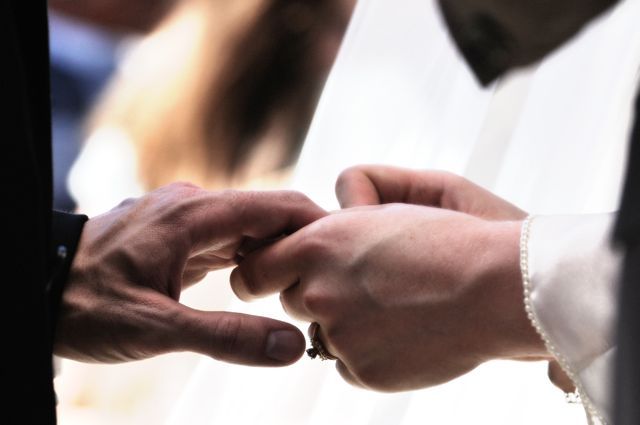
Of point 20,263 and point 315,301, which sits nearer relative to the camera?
point 20,263

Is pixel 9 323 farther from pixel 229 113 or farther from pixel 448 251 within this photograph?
pixel 229 113

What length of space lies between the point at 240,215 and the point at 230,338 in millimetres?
145

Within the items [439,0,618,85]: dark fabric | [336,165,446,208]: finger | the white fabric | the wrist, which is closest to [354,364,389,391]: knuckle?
the wrist

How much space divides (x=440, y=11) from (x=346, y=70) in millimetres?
186

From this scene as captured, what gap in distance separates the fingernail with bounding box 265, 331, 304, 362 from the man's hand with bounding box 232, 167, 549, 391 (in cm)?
6

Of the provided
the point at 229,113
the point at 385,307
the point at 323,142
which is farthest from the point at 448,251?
the point at 229,113

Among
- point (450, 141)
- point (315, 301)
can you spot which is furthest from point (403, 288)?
point (450, 141)

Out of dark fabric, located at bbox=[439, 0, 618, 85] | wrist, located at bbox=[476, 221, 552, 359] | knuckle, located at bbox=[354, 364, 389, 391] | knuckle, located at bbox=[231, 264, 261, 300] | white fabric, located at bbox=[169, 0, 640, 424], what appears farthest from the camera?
dark fabric, located at bbox=[439, 0, 618, 85]

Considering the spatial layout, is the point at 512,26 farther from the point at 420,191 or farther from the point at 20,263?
the point at 20,263

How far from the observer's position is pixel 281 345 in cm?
73

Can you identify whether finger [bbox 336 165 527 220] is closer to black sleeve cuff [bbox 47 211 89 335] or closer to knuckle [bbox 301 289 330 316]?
knuckle [bbox 301 289 330 316]

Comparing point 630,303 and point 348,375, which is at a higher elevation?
point 630,303

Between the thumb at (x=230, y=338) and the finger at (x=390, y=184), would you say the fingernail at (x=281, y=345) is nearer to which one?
the thumb at (x=230, y=338)

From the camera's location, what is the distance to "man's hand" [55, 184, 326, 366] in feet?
2.38
